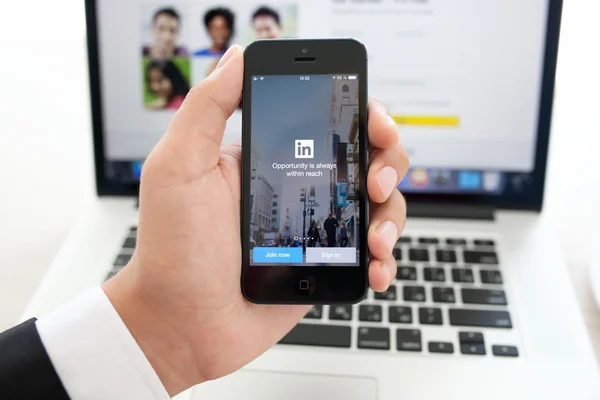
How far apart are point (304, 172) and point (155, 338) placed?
0.17 metres

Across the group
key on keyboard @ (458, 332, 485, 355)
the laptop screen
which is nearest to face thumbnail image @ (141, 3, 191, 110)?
the laptop screen

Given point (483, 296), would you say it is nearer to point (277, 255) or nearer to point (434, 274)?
point (434, 274)

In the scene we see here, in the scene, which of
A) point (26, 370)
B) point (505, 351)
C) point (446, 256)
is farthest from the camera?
point (446, 256)

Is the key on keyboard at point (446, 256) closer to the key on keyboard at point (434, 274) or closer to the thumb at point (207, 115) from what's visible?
the key on keyboard at point (434, 274)

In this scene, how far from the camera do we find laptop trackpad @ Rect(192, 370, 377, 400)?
47 cm

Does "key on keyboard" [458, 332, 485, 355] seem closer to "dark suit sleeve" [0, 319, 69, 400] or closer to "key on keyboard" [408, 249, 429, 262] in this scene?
"key on keyboard" [408, 249, 429, 262]

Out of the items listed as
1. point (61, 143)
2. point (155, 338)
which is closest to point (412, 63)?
point (155, 338)

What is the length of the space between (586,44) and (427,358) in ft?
2.08

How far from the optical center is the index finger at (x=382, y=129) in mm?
439

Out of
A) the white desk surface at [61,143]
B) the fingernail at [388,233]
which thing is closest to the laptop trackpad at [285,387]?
the fingernail at [388,233]

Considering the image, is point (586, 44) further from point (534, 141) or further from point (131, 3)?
point (131, 3)

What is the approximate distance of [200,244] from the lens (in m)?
0.43

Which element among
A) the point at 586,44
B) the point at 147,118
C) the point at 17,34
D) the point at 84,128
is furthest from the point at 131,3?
the point at 586,44

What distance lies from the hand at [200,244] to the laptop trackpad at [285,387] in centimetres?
2
